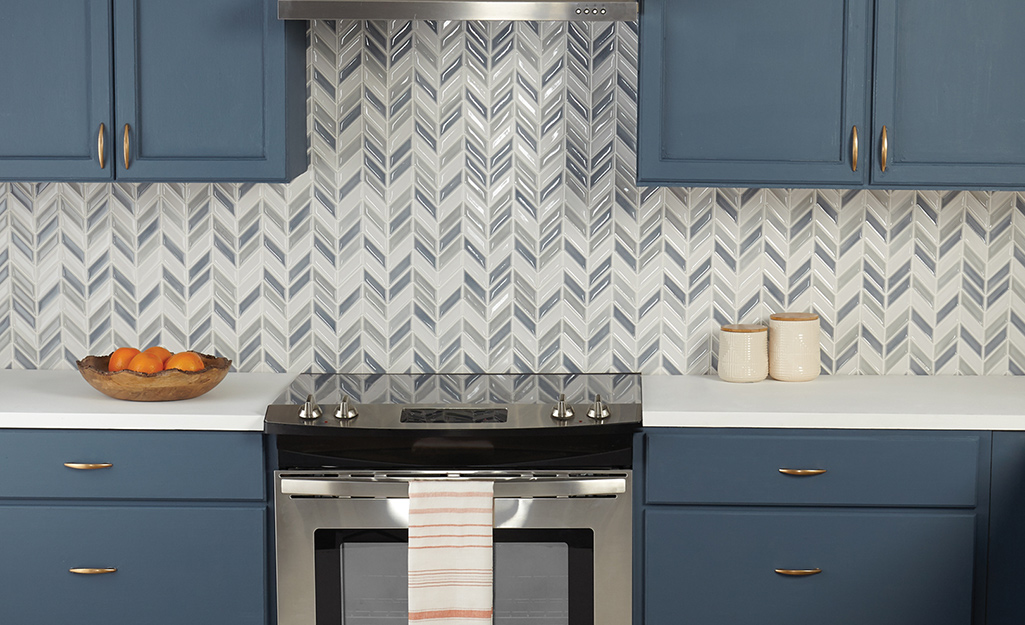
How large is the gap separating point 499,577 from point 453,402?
45 centimetres

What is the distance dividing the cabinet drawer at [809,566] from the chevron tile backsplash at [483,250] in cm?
62

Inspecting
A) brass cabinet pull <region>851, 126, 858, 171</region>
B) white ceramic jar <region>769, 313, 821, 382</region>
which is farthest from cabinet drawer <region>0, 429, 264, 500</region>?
brass cabinet pull <region>851, 126, 858, 171</region>

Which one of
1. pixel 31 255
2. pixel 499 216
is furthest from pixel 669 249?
pixel 31 255

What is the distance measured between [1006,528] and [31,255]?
2693mm

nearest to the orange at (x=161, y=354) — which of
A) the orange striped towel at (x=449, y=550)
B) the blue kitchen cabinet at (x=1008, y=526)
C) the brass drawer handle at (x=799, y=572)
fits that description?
the orange striped towel at (x=449, y=550)

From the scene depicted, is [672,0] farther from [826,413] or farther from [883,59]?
[826,413]

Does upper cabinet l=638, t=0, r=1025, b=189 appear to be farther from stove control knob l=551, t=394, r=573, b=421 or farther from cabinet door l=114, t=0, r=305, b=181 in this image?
cabinet door l=114, t=0, r=305, b=181

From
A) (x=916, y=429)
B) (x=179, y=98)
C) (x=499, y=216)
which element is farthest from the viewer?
(x=499, y=216)

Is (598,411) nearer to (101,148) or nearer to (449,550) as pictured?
(449,550)

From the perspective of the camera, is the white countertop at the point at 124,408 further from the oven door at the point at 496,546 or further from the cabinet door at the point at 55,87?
the cabinet door at the point at 55,87

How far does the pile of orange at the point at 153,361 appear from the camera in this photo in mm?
2506

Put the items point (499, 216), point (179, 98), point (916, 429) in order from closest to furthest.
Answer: point (916, 429) → point (179, 98) → point (499, 216)

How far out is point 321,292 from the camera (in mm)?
2912

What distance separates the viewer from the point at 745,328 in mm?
2799
